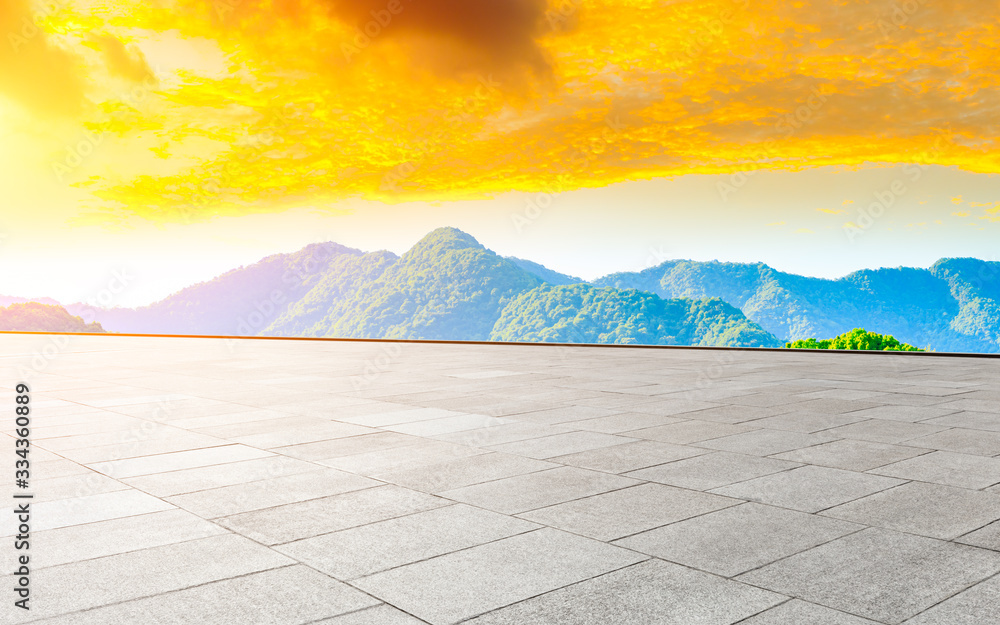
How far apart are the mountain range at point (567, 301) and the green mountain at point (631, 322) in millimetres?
166

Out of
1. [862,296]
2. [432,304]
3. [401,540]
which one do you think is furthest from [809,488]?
[862,296]

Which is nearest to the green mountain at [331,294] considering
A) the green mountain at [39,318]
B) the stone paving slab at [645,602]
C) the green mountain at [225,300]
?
the green mountain at [225,300]

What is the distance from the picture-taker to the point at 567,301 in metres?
79.7

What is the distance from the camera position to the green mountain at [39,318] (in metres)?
42.1

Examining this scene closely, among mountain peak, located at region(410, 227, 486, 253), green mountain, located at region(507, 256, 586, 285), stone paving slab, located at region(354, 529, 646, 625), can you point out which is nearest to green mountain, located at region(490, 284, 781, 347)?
mountain peak, located at region(410, 227, 486, 253)

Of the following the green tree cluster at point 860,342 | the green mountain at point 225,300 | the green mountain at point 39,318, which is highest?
the green mountain at point 225,300

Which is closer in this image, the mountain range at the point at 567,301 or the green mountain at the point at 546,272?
the mountain range at the point at 567,301

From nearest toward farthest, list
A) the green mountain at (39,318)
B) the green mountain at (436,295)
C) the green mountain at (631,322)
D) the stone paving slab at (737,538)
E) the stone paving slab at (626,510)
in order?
the stone paving slab at (737,538) < the stone paving slab at (626,510) < the green mountain at (39,318) < the green mountain at (631,322) < the green mountain at (436,295)

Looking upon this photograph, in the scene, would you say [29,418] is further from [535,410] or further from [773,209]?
[773,209]

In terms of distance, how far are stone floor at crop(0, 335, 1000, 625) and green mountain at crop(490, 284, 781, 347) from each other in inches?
2278

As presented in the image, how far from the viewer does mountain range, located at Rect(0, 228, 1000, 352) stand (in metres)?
74.4

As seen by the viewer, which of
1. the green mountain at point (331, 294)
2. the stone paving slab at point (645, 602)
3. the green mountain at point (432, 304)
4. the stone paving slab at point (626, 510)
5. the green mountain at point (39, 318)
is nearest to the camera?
the stone paving slab at point (645, 602)

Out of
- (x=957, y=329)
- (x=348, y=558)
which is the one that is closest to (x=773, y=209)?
(x=957, y=329)

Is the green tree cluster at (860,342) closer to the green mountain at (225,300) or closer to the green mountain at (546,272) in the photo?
the green mountain at (225,300)
